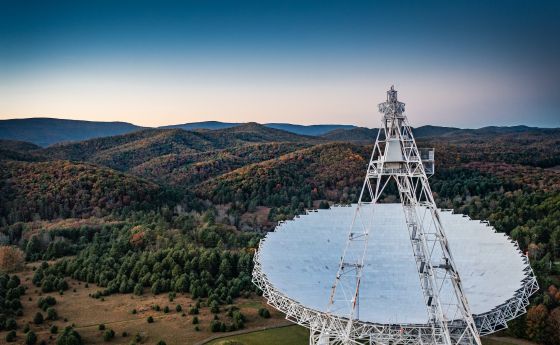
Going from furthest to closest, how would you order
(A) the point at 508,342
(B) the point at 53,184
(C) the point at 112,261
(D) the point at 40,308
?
(B) the point at 53,184 < (C) the point at 112,261 < (D) the point at 40,308 < (A) the point at 508,342

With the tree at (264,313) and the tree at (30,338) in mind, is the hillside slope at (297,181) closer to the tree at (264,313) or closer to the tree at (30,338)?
the tree at (264,313)

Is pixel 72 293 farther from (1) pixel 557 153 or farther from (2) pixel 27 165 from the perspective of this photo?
(1) pixel 557 153

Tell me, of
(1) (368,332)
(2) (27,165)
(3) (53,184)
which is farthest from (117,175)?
(1) (368,332)

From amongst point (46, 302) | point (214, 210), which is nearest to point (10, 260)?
point (46, 302)

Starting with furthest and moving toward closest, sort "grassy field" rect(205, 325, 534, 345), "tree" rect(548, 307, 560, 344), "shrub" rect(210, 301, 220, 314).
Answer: "shrub" rect(210, 301, 220, 314), "grassy field" rect(205, 325, 534, 345), "tree" rect(548, 307, 560, 344)

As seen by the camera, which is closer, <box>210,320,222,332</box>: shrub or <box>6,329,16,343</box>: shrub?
<box>6,329,16,343</box>: shrub

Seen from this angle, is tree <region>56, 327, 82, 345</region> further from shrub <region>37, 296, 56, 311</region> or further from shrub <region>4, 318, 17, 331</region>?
shrub <region>37, 296, 56, 311</region>

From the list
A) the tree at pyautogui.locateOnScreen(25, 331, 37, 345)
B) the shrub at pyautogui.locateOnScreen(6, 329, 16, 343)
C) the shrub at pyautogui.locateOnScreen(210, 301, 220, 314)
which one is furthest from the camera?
the shrub at pyautogui.locateOnScreen(210, 301, 220, 314)

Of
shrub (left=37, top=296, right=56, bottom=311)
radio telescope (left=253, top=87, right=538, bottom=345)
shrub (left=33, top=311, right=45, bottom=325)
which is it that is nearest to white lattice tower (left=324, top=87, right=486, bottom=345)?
radio telescope (left=253, top=87, right=538, bottom=345)
